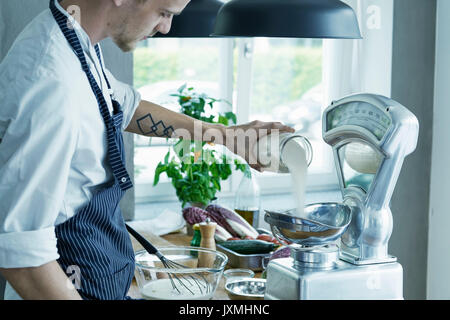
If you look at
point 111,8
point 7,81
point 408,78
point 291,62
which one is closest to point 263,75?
point 291,62

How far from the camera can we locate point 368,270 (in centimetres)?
118

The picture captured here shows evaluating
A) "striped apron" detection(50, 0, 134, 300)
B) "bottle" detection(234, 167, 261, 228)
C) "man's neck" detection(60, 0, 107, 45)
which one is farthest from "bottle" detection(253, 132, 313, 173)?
"bottle" detection(234, 167, 261, 228)

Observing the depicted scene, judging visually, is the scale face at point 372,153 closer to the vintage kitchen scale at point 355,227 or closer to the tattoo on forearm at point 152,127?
the vintage kitchen scale at point 355,227

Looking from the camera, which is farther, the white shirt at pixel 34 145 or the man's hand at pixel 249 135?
the man's hand at pixel 249 135

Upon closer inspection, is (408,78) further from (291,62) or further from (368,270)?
(368,270)

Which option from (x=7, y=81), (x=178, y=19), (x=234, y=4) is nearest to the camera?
(x=7, y=81)

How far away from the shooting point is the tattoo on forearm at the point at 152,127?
1800 millimetres

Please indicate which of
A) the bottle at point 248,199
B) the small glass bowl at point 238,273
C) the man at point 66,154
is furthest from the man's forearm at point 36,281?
the bottle at point 248,199

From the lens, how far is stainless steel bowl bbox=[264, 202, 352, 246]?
114cm

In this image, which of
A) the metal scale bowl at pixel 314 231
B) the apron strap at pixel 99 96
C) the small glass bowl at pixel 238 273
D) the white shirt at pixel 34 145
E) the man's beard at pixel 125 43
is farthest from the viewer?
the small glass bowl at pixel 238 273

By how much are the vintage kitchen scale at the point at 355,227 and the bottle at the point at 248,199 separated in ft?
3.42

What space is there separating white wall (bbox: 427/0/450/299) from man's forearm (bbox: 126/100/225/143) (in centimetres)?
167

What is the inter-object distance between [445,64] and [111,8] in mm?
2161

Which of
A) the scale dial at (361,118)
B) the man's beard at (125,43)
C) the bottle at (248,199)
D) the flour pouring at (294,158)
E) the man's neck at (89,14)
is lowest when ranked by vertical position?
the bottle at (248,199)
